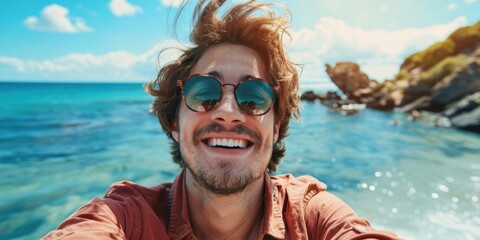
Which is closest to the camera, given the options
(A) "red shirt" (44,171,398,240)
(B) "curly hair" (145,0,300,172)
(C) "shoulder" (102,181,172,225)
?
(A) "red shirt" (44,171,398,240)

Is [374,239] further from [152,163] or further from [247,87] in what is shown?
[152,163]

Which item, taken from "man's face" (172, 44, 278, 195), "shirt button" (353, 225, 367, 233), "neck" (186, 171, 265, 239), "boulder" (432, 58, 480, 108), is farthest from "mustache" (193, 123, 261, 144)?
"boulder" (432, 58, 480, 108)

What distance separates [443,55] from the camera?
3812 cm

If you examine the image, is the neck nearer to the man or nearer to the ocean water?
the man

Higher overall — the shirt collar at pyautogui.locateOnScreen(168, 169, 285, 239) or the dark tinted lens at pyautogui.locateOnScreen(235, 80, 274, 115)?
the dark tinted lens at pyautogui.locateOnScreen(235, 80, 274, 115)

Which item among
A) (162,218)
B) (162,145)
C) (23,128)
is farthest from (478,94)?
(23,128)

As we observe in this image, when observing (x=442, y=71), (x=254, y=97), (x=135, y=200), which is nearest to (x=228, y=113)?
(x=254, y=97)

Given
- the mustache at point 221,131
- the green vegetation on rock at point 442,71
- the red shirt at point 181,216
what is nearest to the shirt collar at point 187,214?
the red shirt at point 181,216

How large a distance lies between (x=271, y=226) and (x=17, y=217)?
7.48 metres

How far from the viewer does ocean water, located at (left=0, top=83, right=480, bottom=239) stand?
22.7 feet

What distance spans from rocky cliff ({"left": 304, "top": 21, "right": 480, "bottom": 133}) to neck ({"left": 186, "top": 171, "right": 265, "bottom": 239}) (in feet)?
67.6

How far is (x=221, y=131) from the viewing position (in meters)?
2.29

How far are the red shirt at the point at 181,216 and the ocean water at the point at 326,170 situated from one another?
4983 millimetres

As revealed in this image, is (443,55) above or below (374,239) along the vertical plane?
above
